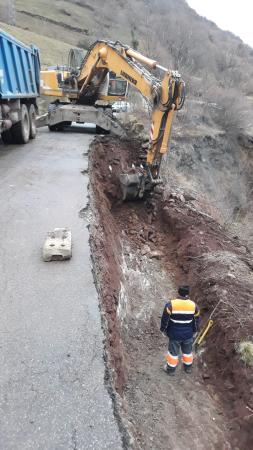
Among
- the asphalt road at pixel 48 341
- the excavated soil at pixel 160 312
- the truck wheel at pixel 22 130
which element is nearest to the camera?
the asphalt road at pixel 48 341

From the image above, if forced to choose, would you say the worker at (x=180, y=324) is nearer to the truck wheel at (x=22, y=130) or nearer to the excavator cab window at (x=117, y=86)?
the truck wheel at (x=22, y=130)

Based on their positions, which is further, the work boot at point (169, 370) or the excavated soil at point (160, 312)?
the work boot at point (169, 370)

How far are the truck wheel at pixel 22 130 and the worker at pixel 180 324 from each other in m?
8.81

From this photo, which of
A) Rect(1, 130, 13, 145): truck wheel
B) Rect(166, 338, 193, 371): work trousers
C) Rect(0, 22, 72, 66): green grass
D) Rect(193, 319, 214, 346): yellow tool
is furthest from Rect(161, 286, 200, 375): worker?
Rect(0, 22, 72, 66): green grass

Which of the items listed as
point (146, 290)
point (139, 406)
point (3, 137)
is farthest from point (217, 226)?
point (3, 137)

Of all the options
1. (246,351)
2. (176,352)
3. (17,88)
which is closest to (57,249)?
(176,352)

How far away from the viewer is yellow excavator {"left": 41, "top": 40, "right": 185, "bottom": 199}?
893 cm

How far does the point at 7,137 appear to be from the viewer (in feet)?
41.2

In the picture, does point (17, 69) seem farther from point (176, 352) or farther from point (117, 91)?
point (176, 352)

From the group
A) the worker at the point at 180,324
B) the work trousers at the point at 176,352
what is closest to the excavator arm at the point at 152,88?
the worker at the point at 180,324

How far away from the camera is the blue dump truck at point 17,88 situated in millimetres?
10102

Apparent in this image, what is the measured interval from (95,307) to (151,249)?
4847mm

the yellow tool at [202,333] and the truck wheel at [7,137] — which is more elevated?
the truck wheel at [7,137]

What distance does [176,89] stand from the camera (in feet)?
27.8
